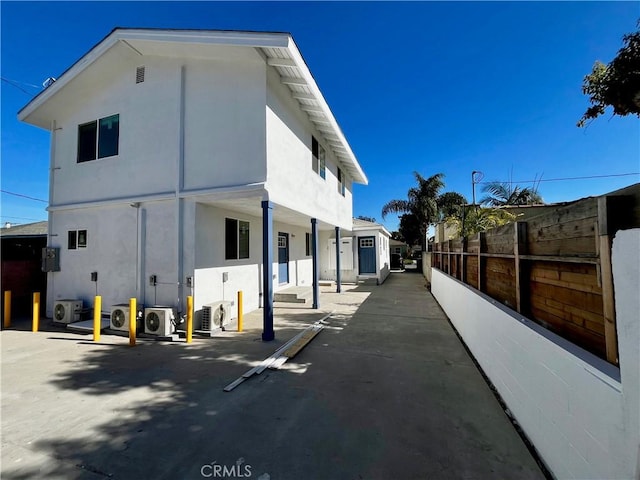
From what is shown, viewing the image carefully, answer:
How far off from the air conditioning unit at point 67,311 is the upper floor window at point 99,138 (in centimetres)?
401

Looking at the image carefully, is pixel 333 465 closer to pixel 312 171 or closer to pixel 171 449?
pixel 171 449

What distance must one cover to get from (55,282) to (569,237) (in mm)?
11430

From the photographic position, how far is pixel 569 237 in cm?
229

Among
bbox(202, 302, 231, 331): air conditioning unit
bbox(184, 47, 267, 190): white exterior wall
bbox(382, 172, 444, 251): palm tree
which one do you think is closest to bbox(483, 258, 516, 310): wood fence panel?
bbox(184, 47, 267, 190): white exterior wall

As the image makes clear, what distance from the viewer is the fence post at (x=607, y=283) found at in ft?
5.81

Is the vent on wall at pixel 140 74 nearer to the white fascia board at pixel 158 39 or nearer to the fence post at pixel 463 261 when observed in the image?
the white fascia board at pixel 158 39

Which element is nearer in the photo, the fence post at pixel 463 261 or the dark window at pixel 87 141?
the fence post at pixel 463 261

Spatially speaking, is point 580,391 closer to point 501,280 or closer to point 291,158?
point 501,280

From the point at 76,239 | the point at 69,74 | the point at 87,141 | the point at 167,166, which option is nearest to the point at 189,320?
the point at 167,166

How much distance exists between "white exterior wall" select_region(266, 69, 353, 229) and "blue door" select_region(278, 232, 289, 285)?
73.9 inches

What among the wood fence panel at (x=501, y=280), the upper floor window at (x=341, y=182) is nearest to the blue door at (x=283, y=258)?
the upper floor window at (x=341, y=182)

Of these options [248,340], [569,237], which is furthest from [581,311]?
[248,340]

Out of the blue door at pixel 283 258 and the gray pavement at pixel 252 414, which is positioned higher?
the blue door at pixel 283 258

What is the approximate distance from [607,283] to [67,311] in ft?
32.9
